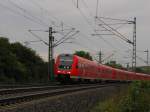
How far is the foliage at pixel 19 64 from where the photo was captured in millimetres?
54312

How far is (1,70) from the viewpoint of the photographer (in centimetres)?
5219

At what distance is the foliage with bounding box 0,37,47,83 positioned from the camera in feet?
178

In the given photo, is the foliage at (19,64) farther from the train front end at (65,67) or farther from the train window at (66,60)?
the train window at (66,60)

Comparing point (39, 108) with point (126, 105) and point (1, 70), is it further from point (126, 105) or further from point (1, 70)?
point (1, 70)

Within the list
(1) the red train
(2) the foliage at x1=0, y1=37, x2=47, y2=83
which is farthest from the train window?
(2) the foliage at x1=0, y1=37, x2=47, y2=83

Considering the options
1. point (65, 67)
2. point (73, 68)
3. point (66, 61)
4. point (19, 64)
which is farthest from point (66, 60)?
point (19, 64)

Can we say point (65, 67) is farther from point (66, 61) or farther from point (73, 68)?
point (73, 68)

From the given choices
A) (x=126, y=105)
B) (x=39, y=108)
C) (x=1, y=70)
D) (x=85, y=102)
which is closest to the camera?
(x=126, y=105)

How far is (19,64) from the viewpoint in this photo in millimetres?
55812

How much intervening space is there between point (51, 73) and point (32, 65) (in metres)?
6.04

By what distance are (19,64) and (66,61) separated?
14.6 meters

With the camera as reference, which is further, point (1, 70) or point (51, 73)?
point (51, 73)

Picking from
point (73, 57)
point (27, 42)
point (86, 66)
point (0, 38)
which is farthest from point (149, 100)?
point (27, 42)

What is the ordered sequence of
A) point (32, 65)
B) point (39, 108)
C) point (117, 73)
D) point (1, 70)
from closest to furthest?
1. point (39, 108)
2. point (1, 70)
3. point (32, 65)
4. point (117, 73)
